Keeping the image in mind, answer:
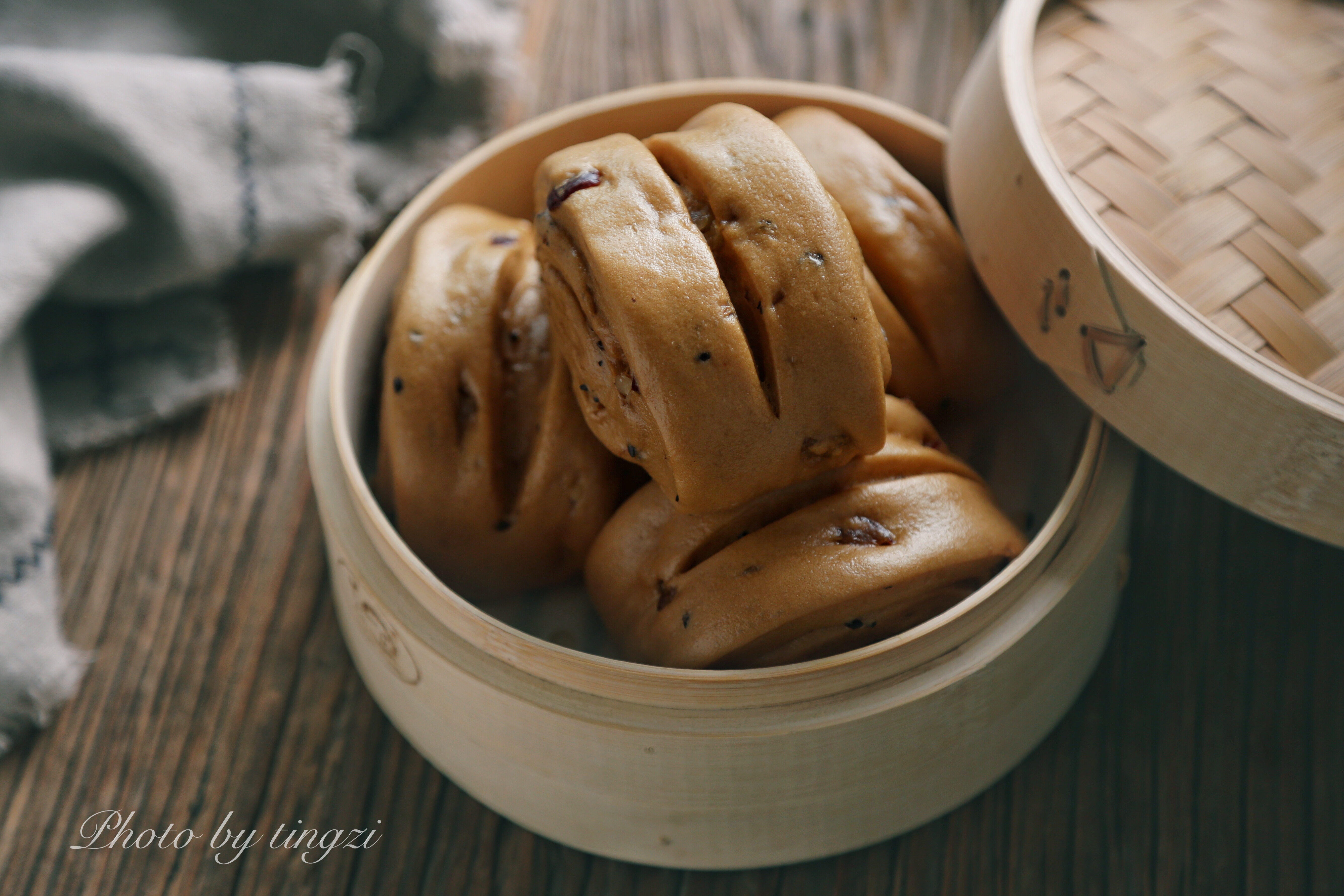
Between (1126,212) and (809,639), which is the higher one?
(1126,212)

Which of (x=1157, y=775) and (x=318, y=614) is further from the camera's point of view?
(x=318, y=614)

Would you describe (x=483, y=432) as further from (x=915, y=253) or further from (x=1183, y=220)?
(x=1183, y=220)

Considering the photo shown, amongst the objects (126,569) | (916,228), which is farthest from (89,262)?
(916,228)

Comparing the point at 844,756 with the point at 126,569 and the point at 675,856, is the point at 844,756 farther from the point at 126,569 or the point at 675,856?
the point at 126,569

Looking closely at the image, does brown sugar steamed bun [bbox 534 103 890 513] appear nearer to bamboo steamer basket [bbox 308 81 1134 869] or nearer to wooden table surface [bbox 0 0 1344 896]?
bamboo steamer basket [bbox 308 81 1134 869]

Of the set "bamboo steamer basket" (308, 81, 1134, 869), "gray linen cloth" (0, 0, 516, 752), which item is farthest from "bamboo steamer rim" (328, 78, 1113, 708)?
"gray linen cloth" (0, 0, 516, 752)

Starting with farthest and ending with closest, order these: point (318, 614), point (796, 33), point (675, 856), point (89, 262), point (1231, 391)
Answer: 1. point (796, 33)
2. point (89, 262)
3. point (318, 614)
4. point (675, 856)
5. point (1231, 391)

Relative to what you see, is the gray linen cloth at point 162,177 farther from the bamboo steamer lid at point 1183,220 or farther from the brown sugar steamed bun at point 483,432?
the bamboo steamer lid at point 1183,220
